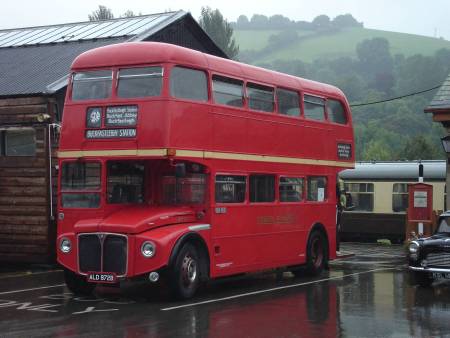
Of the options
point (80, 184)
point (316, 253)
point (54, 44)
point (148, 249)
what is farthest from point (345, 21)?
point (148, 249)

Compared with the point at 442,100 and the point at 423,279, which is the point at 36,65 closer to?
the point at 442,100

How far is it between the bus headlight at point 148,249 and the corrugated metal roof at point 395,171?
52.6ft

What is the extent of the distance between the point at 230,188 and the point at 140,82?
2686mm

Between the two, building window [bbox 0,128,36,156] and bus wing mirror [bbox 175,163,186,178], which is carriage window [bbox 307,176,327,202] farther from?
building window [bbox 0,128,36,156]

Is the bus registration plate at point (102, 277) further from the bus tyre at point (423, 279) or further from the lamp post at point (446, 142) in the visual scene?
the lamp post at point (446, 142)

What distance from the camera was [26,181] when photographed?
61.9ft

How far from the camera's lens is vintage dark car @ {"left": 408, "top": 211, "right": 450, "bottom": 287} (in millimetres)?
14211

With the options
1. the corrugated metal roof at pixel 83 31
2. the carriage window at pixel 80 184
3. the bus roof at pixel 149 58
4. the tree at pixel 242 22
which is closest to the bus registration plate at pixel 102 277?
the carriage window at pixel 80 184

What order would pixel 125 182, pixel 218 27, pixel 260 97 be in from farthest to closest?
pixel 218 27 → pixel 260 97 → pixel 125 182

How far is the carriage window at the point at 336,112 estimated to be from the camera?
59.3ft

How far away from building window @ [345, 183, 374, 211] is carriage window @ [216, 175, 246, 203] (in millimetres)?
14414

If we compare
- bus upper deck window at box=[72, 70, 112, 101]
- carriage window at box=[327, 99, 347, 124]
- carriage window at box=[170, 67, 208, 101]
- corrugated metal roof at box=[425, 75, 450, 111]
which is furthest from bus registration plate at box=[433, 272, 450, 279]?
bus upper deck window at box=[72, 70, 112, 101]

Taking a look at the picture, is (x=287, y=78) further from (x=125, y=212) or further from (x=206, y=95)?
(x=125, y=212)

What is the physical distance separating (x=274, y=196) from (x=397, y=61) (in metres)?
121
